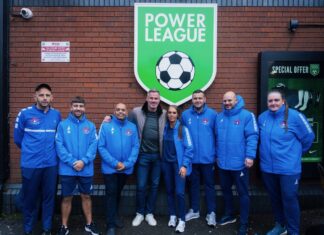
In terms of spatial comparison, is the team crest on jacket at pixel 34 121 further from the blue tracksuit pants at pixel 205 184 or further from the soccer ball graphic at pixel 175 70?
the blue tracksuit pants at pixel 205 184

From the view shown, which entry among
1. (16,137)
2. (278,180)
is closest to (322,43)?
(278,180)

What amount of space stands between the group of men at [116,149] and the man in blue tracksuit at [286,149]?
200mm

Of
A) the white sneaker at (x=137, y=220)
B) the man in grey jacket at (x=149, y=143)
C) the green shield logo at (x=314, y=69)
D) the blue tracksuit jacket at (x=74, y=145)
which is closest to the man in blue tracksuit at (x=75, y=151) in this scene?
the blue tracksuit jacket at (x=74, y=145)

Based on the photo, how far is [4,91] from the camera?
5.20 metres

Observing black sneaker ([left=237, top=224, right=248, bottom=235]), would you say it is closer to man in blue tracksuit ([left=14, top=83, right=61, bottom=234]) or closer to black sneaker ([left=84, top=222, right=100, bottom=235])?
black sneaker ([left=84, top=222, right=100, bottom=235])

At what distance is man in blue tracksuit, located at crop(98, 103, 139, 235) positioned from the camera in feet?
14.7

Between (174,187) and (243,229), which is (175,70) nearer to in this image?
(174,187)

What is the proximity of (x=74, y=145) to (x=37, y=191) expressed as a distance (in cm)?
75

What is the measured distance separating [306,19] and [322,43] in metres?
0.42

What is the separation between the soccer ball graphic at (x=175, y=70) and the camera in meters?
5.28

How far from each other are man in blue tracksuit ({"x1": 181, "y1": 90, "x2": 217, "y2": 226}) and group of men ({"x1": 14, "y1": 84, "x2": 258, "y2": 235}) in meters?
0.01

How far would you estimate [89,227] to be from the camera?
15.0ft

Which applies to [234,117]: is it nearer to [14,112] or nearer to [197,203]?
[197,203]

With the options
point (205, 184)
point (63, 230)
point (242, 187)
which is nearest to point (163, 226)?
point (205, 184)
